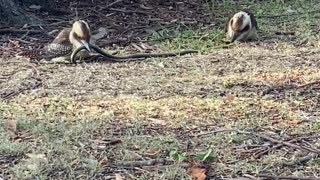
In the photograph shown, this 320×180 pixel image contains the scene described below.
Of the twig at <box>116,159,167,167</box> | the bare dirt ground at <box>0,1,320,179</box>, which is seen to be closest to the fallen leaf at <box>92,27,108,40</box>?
the bare dirt ground at <box>0,1,320,179</box>

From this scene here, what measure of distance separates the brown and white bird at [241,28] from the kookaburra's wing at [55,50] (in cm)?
157

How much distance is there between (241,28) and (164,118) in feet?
8.61

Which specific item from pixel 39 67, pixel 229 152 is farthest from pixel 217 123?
pixel 39 67

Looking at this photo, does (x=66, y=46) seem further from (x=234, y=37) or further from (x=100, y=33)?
(x=234, y=37)

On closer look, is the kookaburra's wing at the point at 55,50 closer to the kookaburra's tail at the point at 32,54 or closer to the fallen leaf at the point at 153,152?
the kookaburra's tail at the point at 32,54

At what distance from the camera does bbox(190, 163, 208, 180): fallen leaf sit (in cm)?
325

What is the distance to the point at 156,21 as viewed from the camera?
292 inches

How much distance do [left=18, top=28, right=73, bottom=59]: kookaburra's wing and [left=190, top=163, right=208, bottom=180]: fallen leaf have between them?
9.24 feet

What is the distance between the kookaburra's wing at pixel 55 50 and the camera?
5.91 metres

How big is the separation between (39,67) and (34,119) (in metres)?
1.49

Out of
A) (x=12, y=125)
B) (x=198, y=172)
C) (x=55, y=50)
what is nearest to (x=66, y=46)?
(x=55, y=50)

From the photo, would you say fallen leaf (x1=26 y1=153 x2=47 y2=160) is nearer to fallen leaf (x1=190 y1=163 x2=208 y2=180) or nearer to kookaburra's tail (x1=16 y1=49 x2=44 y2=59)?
fallen leaf (x1=190 y1=163 x2=208 y2=180)

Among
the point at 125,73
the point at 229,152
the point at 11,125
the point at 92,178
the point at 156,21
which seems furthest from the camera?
the point at 156,21

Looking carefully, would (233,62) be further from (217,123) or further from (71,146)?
(71,146)
